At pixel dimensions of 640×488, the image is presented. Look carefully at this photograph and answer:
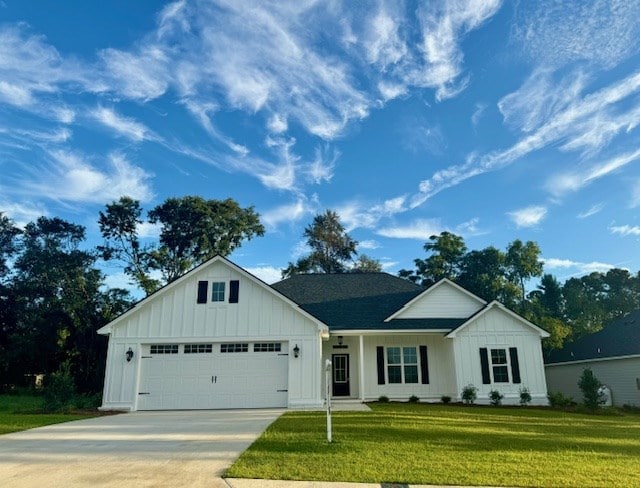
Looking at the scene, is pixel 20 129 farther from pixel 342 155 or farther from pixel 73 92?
pixel 342 155

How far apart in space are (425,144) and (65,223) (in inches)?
1251

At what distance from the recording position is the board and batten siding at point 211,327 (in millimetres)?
15477

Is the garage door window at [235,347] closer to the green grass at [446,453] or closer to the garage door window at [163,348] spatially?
the garage door window at [163,348]

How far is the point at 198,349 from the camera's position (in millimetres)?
16000

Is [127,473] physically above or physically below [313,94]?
below

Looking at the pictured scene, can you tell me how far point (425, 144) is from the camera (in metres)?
18.5

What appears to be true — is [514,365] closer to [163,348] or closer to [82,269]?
[163,348]

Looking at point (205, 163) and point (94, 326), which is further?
point (94, 326)

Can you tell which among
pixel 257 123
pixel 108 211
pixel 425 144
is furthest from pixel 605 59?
pixel 108 211

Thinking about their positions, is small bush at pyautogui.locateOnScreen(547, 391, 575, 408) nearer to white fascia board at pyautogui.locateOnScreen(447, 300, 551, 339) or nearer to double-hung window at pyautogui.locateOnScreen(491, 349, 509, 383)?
double-hung window at pyautogui.locateOnScreen(491, 349, 509, 383)

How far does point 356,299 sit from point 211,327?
716cm

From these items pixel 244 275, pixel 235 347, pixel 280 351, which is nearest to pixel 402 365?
pixel 280 351

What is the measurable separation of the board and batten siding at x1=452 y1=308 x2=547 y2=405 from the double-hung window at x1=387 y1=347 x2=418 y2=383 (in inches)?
71.1

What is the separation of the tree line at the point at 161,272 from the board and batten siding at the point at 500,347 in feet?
43.5
